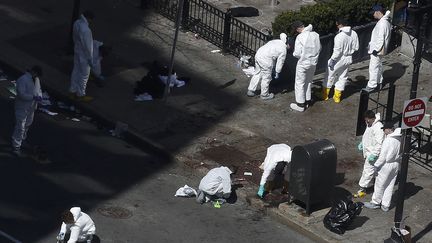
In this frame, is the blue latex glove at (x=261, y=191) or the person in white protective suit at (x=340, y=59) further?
the person in white protective suit at (x=340, y=59)

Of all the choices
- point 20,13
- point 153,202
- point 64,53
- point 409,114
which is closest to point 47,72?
point 64,53

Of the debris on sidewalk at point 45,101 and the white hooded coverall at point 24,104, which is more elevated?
the white hooded coverall at point 24,104

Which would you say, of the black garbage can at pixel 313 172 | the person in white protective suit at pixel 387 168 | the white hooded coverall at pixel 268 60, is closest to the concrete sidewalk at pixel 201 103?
the person in white protective suit at pixel 387 168

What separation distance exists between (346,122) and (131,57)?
16.5 feet

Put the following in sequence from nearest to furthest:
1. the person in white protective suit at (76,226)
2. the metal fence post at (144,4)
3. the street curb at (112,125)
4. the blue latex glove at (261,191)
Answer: the person in white protective suit at (76,226) → the blue latex glove at (261,191) → the street curb at (112,125) → the metal fence post at (144,4)

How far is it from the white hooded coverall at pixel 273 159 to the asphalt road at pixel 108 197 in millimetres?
653

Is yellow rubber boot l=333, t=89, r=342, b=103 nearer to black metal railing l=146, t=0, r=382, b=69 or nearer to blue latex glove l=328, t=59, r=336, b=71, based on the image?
blue latex glove l=328, t=59, r=336, b=71

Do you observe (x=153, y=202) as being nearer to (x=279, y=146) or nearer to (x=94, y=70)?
(x=279, y=146)

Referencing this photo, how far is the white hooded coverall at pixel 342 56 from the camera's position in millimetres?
24016

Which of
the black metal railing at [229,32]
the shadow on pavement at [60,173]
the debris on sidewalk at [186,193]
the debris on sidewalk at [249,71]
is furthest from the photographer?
the black metal railing at [229,32]

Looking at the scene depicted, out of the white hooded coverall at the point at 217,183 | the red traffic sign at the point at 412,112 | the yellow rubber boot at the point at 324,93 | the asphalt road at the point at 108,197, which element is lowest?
the asphalt road at the point at 108,197

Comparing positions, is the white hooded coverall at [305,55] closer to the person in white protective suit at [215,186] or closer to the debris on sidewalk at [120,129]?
the debris on sidewalk at [120,129]

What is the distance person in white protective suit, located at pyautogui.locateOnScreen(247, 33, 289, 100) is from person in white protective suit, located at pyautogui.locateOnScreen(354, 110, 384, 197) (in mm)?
3765

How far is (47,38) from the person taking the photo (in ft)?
86.9
